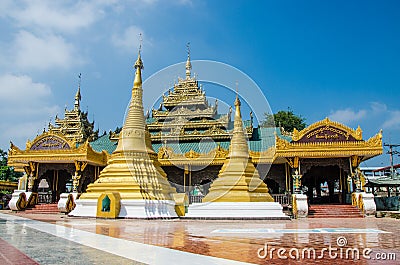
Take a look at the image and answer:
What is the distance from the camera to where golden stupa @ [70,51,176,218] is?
55.1 ft

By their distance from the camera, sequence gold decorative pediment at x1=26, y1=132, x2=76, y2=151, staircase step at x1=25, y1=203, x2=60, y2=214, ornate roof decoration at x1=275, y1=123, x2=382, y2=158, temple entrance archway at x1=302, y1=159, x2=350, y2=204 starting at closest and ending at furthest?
ornate roof decoration at x1=275, y1=123, x2=382, y2=158, temple entrance archway at x1=302, y1=159, x2=350, y2=204, staircase step at x1=25, y1=203, x2=60, y2=214, gold decorative pediment at x1=26, y1=132, x2=76, y2=151

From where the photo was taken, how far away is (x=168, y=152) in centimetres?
2545

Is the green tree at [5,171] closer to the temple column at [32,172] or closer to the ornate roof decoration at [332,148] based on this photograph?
the temple column at [32,172]

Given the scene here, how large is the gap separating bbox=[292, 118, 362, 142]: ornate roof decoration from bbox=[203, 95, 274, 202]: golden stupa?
3129 mm

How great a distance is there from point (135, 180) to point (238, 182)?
5.25m

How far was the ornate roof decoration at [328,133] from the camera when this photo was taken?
64.2 ft

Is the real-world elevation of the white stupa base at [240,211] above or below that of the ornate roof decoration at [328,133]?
below

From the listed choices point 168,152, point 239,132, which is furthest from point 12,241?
point 168,152

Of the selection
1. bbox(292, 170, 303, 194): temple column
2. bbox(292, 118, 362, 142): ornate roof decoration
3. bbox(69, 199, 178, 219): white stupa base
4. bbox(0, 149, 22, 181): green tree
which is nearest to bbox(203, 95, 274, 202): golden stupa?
bbox(292, 170, 303, 194): temple column

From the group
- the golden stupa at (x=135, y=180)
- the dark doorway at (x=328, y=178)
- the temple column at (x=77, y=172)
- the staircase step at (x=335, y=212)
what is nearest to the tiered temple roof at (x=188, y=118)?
the dark doorway at (x=328, y=178)

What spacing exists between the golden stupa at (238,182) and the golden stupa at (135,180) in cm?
259

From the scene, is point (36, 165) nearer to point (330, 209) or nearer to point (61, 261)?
point (330, 209)

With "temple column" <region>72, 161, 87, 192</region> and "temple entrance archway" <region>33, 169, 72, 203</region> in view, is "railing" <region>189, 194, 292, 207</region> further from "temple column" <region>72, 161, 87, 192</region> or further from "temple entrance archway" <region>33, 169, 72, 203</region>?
"temple entrance archway" <region>33, 169, 72, 203</region>

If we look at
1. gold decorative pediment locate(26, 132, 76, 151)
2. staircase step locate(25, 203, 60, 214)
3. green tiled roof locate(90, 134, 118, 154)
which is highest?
green tiled roof locate(90, 134, 118, 154)
